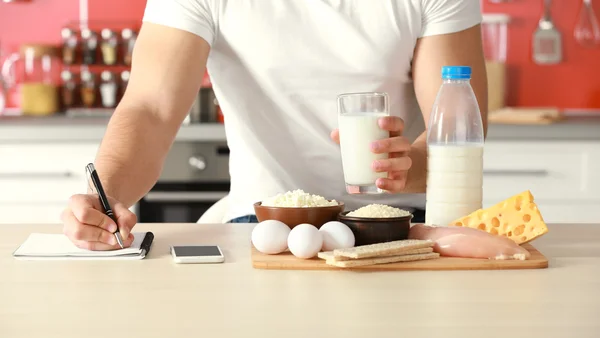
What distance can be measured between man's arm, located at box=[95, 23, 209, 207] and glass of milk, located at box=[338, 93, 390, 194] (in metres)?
0.39

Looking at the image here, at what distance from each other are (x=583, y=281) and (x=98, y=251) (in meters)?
0.64

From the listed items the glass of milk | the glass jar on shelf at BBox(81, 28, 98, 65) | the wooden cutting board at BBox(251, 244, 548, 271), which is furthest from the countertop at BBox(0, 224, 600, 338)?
the glass jar on shelf at BBox(81, 28, 98, 65)

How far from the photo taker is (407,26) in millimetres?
1764

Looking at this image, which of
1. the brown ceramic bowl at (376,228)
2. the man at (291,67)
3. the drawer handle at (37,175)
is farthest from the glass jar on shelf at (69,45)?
the brown ceramic bowl at (376,228)

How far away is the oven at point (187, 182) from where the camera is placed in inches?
115

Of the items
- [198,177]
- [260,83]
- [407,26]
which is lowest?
[198,177]

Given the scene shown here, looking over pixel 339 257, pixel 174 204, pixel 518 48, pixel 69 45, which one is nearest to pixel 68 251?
pixel 339 257

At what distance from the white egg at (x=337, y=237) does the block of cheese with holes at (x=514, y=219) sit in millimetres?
205

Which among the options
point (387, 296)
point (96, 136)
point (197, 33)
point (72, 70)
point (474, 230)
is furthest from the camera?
point (72, 70)

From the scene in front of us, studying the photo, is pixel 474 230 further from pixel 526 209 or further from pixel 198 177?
pixel 198 177

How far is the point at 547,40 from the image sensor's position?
11.7ft

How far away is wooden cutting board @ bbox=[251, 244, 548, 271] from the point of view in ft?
3.56

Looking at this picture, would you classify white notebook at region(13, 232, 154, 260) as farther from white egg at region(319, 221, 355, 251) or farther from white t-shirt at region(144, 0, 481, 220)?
white t-shirt at region(144, 0, 481, 220)

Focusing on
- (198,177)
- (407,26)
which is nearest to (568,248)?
(407,26)
